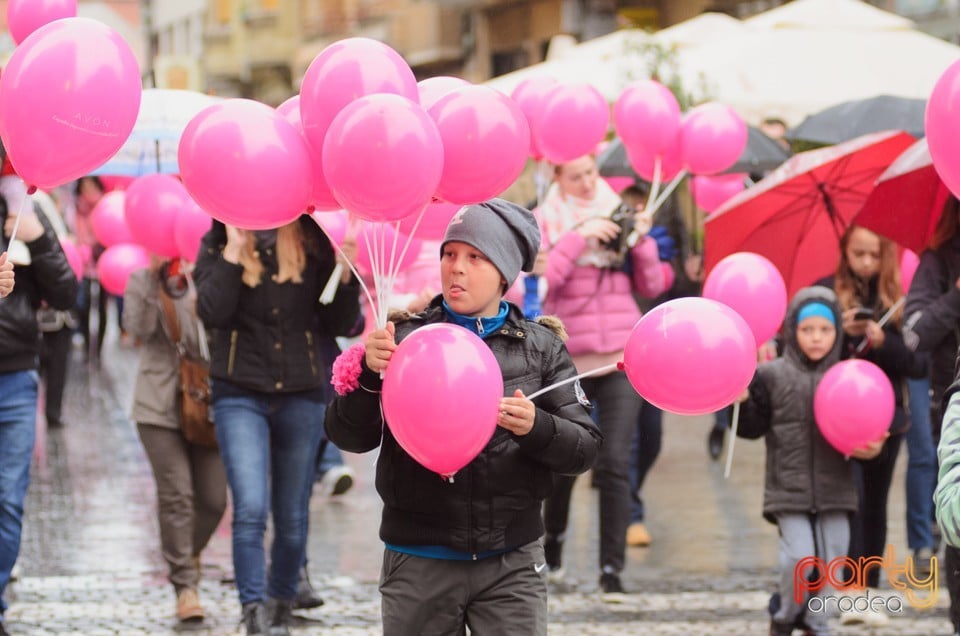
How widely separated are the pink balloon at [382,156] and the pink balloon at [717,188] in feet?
22.7

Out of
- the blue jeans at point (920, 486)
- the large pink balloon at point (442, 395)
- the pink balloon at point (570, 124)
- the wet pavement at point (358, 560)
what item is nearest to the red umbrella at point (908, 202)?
the pink balloon at point (570, 124)

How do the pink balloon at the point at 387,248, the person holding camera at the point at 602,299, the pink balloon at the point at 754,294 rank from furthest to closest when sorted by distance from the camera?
the person holding camera at the point at 602,299, the pink balloon at the point at 754,294, the pink balloon at the point at 387,248

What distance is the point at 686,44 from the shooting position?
16.2 meters

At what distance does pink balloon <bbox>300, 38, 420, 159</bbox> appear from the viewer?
434 cm

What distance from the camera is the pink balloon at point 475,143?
431 centimetres

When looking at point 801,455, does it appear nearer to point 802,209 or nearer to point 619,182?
point 802,209

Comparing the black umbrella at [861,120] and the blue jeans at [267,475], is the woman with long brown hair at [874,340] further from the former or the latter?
the black umbrella at [861,120]

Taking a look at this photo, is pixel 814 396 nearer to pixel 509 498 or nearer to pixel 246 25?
pixel 509 498

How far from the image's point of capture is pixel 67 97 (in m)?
4.50

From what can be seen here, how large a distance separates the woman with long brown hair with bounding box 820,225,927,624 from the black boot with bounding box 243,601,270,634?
250 cm

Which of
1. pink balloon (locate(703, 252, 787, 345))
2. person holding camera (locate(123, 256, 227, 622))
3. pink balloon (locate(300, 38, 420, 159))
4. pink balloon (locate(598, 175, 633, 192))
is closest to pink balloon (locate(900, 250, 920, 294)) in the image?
pink balloon (locate(703, 252, 787, 345))

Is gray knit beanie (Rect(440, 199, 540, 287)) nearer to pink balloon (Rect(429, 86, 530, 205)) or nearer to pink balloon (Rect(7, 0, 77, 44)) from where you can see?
pink balloon (Rect(429, 86, 530, 205))

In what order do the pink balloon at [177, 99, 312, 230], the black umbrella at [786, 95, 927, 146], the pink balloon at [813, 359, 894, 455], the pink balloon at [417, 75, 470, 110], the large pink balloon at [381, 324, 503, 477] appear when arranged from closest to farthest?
the large pink balloon at [381, 324, 503, 477], the pink balloon at [177, 99, 312, 230], the pink balloon at [417, 75, 470, 110], the pink balloon at [813, 359, 894, 455], the black umbrella at [786, 95, 927, 146]

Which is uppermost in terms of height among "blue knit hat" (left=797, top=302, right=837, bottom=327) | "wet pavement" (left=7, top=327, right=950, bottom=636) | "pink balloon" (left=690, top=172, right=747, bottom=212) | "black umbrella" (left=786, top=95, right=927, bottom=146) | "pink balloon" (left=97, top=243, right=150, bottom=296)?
"black umbrella" (left=786, top=95, right=927, bottom=146)
